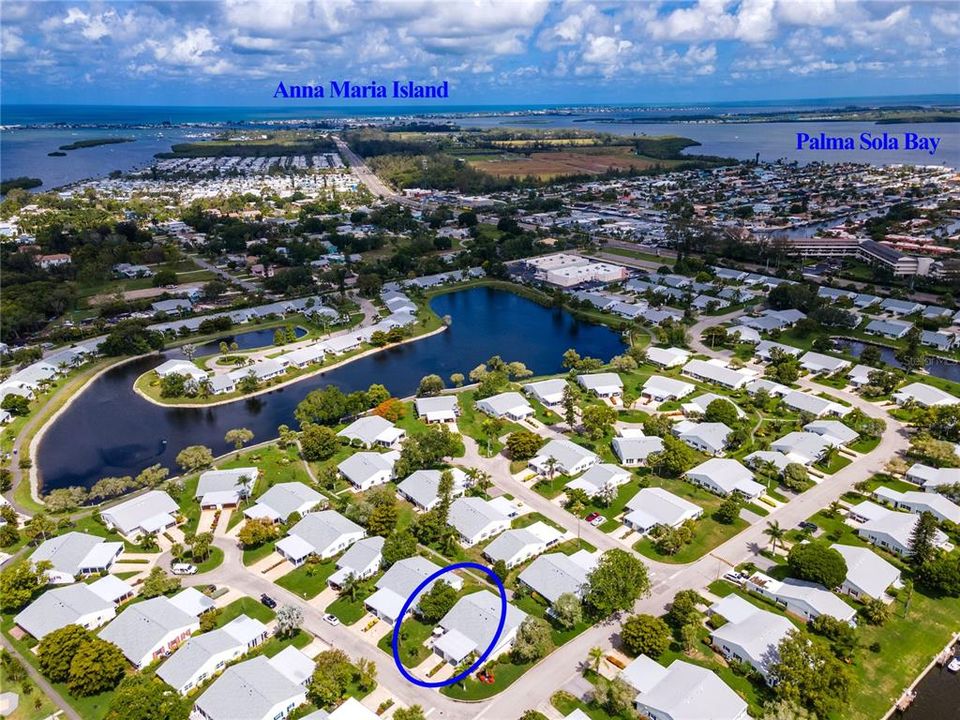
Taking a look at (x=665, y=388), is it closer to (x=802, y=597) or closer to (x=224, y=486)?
(x=802, y=597)

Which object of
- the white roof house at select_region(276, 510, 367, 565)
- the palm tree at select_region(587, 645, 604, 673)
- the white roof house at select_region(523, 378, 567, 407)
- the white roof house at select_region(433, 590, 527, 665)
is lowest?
the palm tree at select_region(587, 645, 604, 673)

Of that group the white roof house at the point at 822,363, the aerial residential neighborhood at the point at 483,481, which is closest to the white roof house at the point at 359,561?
the aerial residential neighborhood at the point at 483,481

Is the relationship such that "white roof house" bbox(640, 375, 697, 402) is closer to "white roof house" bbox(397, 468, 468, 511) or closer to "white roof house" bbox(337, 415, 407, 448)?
"white roof house" bbox(397, 468, 468, 511)

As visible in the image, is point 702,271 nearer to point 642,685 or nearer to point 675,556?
point 675,556

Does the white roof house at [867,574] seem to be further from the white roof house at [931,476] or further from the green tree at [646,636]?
the green tree at [646,636]

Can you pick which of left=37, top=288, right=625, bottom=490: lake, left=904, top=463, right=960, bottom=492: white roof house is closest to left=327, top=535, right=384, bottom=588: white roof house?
left=37, top=288, right=625, bottom=490: lake

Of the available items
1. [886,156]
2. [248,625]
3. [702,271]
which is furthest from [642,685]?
[886,156]

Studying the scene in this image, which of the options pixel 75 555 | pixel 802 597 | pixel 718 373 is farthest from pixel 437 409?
pixel 802 597
